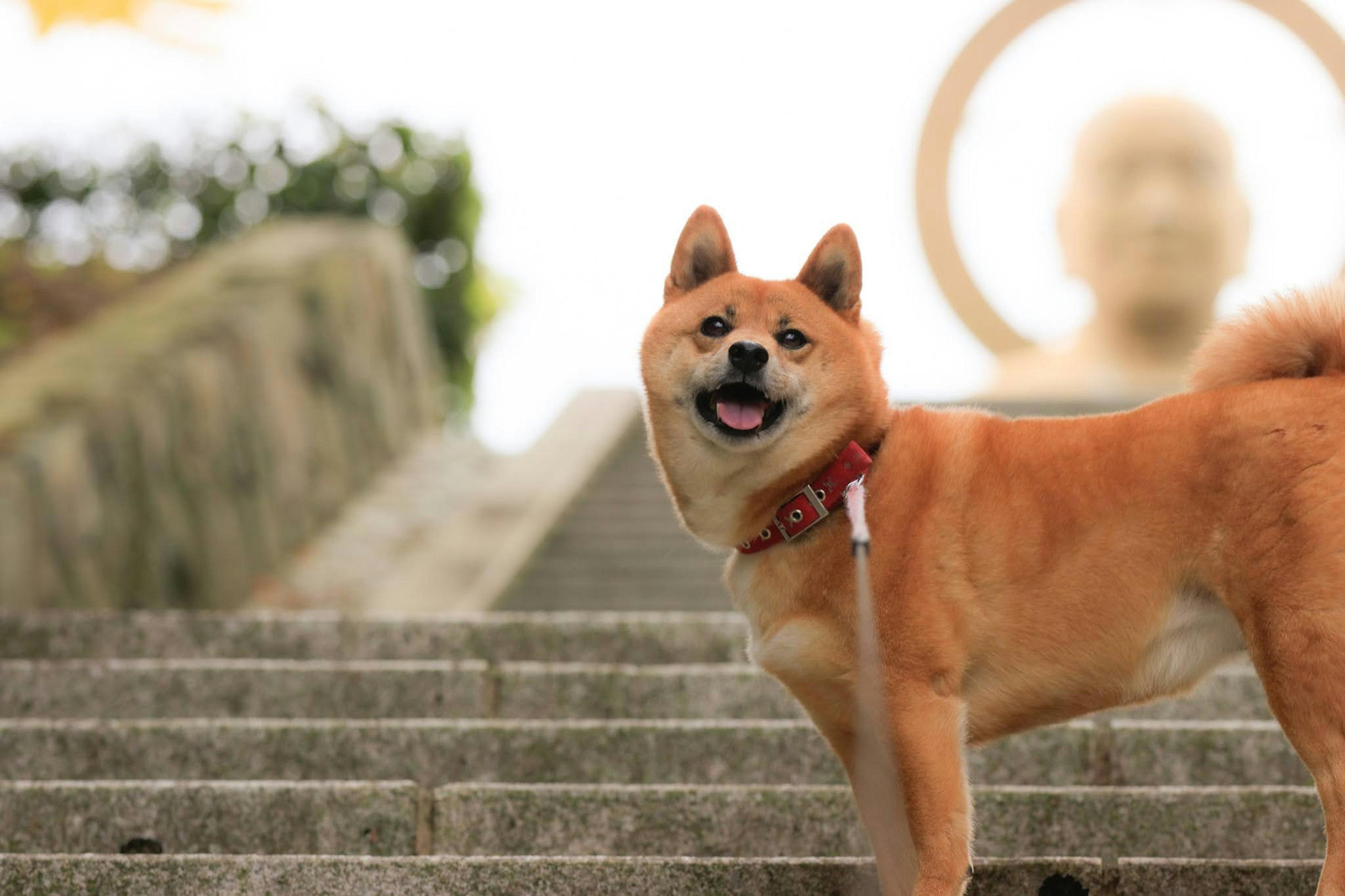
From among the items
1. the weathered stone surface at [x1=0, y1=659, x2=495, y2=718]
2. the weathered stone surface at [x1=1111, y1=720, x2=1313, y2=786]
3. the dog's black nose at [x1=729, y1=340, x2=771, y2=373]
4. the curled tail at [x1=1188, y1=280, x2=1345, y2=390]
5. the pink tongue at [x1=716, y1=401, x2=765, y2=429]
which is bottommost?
the weathered stone surface at [x1=0, y1=659, x2=495, y2=718]

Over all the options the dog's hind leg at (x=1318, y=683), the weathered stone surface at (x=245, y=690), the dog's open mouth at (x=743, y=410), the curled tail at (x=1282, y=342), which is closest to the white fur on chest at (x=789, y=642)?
the dog's open mouth at (x=743, y=410)

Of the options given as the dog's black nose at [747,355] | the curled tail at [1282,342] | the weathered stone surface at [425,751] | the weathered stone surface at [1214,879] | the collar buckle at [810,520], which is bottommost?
the weathered stone surface at [425,751]

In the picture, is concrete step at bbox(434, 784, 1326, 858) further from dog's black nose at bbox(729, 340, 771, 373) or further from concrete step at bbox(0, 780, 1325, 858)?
dog's black nose at bbox(729, 340, 771, 373)

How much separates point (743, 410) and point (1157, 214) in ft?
34.7

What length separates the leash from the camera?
263 centimetres

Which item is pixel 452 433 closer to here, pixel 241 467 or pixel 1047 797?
pixel 241 467

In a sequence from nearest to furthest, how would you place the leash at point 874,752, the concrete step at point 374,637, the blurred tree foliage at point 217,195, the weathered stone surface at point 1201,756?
the leash at point 874,752, the weathered stone surface at point 1201,756, the concrete step at point 374,637, the blurred tree foliage at point 217,195

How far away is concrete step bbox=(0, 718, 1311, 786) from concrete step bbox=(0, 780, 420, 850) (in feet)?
1.54

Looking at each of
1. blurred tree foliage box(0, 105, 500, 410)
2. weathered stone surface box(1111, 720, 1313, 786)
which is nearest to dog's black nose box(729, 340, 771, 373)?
weathered stone surface box(1111, 720, 1313, 786)

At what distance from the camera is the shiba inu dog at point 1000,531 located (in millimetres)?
2588

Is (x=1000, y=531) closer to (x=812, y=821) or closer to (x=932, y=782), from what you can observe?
(x=932, y=782)

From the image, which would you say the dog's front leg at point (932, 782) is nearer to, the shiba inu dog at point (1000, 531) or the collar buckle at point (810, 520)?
the shiba inu dog at point (1000, 531)

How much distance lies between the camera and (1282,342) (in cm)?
286

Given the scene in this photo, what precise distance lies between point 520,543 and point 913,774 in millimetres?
5268
